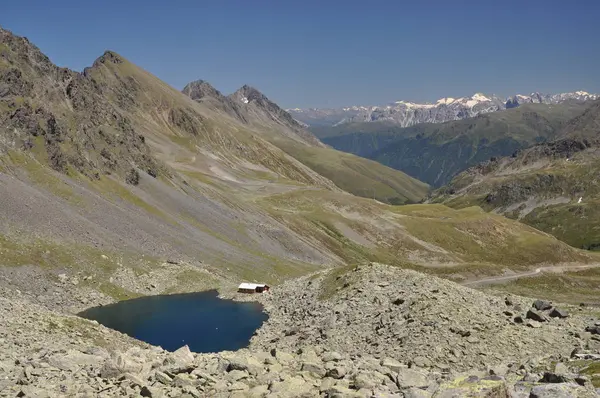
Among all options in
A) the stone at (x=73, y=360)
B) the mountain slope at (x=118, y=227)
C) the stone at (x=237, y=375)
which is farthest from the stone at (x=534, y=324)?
the mountain slope at (x=118, y=227)

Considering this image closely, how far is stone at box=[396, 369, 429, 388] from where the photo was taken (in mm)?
33750

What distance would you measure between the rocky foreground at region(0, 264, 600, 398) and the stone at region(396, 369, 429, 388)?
11cm

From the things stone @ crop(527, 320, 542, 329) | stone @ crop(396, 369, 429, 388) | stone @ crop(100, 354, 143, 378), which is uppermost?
stone @ crop(527, 320, 542, 329)

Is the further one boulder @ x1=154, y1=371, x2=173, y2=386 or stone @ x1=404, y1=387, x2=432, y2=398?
boulder @ x1=154, y1=371, x2=173, y2=386

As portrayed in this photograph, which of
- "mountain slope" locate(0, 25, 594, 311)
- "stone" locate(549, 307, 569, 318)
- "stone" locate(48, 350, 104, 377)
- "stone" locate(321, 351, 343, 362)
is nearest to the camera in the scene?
"stone" locate(48, 350, 104, 377)

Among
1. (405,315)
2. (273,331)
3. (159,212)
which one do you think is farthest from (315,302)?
(159,212)

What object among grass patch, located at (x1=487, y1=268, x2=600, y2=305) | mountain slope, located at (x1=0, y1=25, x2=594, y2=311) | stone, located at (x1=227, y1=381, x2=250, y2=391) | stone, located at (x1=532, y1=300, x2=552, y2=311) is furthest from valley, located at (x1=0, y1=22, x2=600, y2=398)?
grass patch, located at (x1=487, y1=268, x2=600, y2=305)

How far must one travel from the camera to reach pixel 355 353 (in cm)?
5241

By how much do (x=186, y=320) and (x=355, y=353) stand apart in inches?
1635

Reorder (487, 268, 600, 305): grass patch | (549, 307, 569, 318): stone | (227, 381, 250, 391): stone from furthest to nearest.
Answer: (487, 268, 600, 305): grass patch, (549, 307, 569, 318): stone, (227, 381, 250, 391): stone

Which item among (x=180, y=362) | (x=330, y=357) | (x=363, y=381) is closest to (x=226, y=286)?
(x=330, y=357)

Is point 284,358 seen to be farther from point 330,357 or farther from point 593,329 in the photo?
point 593,329

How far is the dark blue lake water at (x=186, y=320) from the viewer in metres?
75.2

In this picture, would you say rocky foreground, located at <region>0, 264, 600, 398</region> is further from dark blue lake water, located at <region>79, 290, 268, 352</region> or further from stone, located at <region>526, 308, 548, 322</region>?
dark blue lake water, located at <region>79, 290, 268, 352</region>
